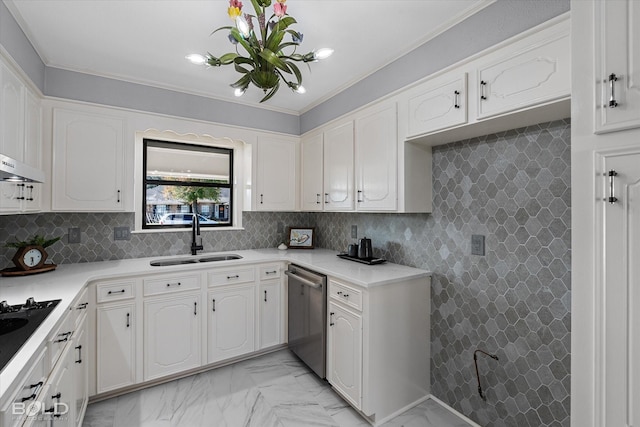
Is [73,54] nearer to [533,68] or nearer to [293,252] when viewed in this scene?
[293,252]

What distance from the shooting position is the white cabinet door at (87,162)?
94.3 inches

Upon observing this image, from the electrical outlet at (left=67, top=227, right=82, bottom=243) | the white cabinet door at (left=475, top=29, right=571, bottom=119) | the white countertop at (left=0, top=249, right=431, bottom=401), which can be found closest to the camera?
the white countertop at (left=0, top=249, right=431, bottom=401)

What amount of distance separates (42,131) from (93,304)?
138cm

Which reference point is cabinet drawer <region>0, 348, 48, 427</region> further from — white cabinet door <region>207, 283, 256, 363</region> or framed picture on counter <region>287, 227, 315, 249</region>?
framed picture on counter <region>287, 227, 315, 249</region>

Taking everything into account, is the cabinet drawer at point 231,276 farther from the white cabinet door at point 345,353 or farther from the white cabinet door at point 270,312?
the white cabinet door at point 345,353

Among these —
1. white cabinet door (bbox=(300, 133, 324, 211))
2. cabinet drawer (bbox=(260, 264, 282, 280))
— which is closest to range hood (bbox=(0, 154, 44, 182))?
cabinet drawer (bbox=(260, 264, 282, 280))

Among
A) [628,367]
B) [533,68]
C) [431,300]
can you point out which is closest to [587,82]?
[533,68]

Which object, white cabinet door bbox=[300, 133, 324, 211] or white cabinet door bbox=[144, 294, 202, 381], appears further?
white cabinet door bbox=[300, 133, 324, 211]

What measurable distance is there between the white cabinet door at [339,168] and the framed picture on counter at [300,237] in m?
0.65

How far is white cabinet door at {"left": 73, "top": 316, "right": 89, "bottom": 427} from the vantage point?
1792mm

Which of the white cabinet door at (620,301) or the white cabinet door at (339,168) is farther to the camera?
the white cabinet door at (339,168)

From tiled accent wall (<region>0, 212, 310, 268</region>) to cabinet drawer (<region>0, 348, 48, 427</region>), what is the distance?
1.74m

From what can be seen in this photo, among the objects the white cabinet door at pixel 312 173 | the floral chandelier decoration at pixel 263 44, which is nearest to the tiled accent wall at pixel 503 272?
the white cabinet door at pixel 312 173

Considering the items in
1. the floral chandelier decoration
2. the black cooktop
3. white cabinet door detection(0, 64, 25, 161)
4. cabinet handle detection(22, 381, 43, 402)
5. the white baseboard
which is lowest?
the white baseboard
